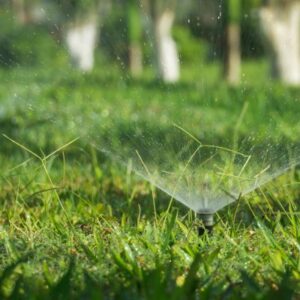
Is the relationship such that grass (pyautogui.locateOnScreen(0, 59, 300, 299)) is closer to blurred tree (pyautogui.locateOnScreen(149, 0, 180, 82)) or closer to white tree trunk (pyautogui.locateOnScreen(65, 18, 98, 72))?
white tree trunk (pyautogui.locateOnScreen(65, 18, 98, 72))

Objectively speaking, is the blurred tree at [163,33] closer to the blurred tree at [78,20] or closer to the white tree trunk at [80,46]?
the white tree trunk at [80,46]

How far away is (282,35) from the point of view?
14.2 metres

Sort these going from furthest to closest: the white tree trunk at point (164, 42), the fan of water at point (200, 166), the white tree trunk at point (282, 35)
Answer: the white tree trunk at point (164, 42) < the white tree trunk at point (282, 35) < the fan of water at point (200, 166)

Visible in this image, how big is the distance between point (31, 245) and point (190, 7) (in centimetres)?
434

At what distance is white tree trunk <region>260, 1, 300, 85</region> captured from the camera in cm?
1387

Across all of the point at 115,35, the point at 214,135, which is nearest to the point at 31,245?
the point at 115,35

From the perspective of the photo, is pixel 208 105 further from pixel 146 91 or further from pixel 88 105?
pixel 146 91

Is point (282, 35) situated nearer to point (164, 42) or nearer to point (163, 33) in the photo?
point (164, 42)

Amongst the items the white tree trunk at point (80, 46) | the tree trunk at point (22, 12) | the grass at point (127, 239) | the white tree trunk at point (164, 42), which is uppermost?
the grass at point (127, 239)

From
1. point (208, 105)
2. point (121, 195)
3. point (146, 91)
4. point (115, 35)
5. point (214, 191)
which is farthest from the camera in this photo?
point (146, 91)

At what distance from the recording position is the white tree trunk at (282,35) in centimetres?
1387

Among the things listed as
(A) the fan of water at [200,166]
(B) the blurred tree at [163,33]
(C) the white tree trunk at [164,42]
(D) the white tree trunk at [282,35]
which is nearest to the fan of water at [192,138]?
(A) the fan of water at [200,166]

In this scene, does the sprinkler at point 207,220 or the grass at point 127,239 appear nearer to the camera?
the grass at point 127,239

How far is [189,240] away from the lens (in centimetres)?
315
